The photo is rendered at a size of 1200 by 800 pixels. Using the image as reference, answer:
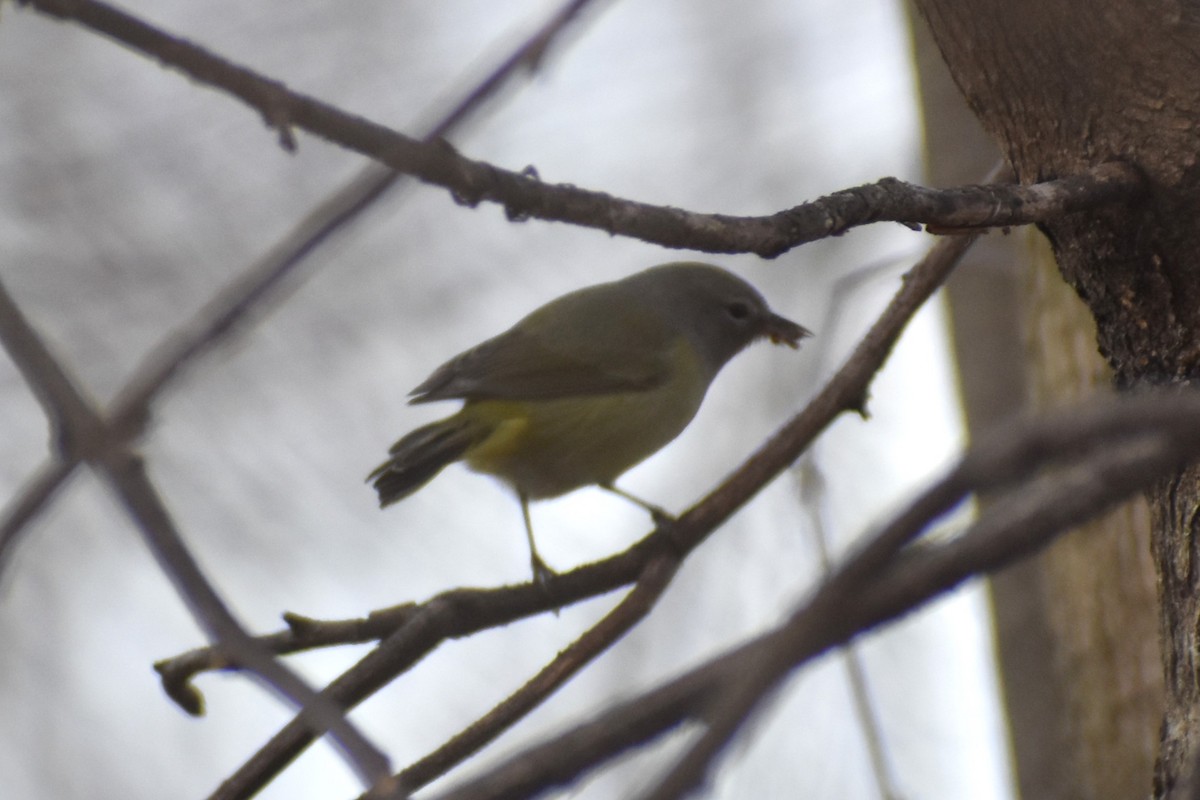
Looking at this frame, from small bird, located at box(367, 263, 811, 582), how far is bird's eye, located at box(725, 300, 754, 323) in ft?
0.72

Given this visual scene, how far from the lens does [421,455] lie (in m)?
3.60

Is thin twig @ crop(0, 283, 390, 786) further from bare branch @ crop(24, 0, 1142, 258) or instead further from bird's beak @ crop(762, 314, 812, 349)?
bird's beak @ crop(762, 314, 812, 349)

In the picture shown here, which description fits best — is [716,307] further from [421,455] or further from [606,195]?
[606,195]

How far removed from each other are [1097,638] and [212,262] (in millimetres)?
3273

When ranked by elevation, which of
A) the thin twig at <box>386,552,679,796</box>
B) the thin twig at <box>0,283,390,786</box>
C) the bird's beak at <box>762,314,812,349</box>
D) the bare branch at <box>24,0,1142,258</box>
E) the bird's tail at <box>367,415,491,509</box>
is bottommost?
the thin twig at <box>386,552,679,796</box>

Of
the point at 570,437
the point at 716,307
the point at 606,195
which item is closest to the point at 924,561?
the point at 606,195

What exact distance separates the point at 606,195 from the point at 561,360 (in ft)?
8.39

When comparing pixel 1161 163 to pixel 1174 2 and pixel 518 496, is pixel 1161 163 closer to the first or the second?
pixel 1174 2

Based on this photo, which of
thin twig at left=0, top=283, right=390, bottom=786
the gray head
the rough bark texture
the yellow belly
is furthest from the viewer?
the gray head

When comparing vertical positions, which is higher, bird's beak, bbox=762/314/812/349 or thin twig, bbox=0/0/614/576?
bird's beak, bbox=762/314/812/349

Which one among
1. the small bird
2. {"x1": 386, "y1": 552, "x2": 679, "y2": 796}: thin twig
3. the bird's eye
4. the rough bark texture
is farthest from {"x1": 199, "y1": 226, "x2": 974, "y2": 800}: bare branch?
the bird's eye

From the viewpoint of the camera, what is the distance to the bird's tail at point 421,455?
3.54 meters

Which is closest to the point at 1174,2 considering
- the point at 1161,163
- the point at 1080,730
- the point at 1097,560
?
the point at 1161,163

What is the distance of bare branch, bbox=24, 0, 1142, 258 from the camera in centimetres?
107
